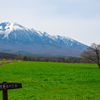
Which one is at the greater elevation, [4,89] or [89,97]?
[4,89]

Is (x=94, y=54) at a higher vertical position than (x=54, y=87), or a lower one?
higher

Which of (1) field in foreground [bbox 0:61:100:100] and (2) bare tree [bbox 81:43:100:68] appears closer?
(1) field in foreground [bbox 0:61:100:100]

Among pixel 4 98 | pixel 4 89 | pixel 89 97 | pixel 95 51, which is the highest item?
pixel 95 51

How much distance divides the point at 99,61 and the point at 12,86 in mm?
41978

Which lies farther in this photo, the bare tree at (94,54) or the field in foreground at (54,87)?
the bare tree at (94,54)

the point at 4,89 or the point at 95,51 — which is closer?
the point at 4,89

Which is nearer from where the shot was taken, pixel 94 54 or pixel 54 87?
pixel 54 87

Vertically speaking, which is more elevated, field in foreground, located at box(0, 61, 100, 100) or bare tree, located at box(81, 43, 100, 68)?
bare tree, located at box(81, 43, 100, 68)

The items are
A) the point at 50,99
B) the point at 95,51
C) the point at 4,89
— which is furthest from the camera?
the point at 95,51

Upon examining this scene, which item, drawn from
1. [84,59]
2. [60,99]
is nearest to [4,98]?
[60,99]

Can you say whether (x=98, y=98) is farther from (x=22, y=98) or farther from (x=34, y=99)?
(x=22, y=98)

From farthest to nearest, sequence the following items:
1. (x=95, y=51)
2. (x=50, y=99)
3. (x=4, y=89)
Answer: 1. (x=95, y=51)
2. (x=50, y=99)
3. (x=4, y=89)

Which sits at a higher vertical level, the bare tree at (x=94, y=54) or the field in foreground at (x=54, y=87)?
the bare tree at (x=94, y=54)

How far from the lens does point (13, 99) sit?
1223 cm
